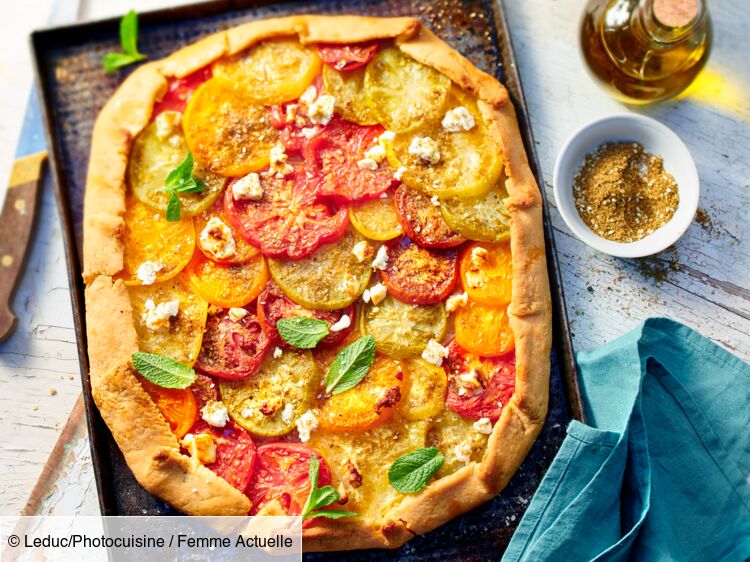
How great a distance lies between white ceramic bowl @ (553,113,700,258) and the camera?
12.1 ft

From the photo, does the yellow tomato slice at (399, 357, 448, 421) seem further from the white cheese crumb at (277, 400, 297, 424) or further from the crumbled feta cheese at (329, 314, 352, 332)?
the white cheese crumb at (277, 400, 297, 424)

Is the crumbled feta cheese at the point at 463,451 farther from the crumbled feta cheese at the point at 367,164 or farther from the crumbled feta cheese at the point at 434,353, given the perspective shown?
the crumbled feta cheese at the point at 367,164

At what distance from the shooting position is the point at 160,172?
12.1 ft

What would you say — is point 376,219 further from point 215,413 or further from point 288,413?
point 215,413

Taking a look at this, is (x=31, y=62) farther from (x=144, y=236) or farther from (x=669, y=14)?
(x=669, y=14)

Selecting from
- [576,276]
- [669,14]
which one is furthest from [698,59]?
[576,276]

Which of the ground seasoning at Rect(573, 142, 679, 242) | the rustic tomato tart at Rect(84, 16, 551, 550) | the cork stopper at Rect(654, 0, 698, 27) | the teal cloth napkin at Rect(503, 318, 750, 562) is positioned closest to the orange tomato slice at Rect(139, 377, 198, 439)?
the rustic tomato tart at Rect(84, 16, 551, 550)

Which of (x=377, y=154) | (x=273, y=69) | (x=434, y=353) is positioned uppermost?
(x=273, y=69)

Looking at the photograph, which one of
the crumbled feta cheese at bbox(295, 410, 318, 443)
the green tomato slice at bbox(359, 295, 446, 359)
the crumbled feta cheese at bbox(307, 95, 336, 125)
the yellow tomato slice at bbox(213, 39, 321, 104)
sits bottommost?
the crumbled feta cheese at bbox(295, 410, 318, 443)

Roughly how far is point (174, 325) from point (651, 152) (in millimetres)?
2476

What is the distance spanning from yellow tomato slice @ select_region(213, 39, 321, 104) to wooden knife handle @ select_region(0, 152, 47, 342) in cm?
118

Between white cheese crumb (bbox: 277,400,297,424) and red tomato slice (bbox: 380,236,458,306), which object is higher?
red tomato slice (bbox: 380,236,458,306)

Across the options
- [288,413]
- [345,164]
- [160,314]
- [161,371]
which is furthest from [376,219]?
[161,371]

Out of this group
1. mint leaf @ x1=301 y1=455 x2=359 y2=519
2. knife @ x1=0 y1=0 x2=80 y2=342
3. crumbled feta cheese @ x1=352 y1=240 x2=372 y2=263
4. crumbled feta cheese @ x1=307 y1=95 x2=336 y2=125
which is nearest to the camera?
mint leaf @ x1=301 y1=455 x2=359 y2=519
